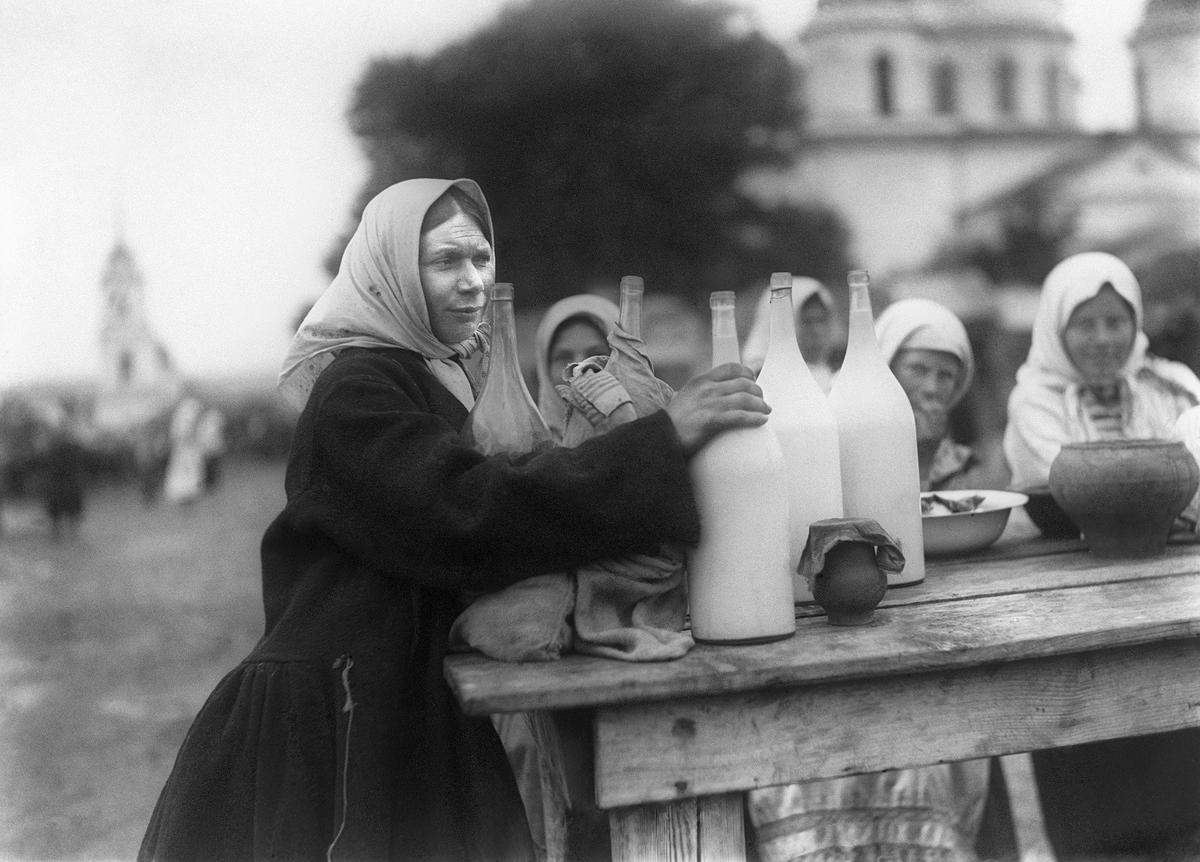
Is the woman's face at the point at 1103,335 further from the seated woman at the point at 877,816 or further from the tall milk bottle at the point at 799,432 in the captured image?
the tall milk bottle at the point at 799,432

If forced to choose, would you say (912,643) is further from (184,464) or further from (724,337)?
(184,464)

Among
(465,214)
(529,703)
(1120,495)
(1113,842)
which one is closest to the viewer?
(529,703)

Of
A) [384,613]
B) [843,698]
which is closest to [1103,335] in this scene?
[843,698]

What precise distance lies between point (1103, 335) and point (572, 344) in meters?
1.58

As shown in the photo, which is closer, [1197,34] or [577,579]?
[577,579]

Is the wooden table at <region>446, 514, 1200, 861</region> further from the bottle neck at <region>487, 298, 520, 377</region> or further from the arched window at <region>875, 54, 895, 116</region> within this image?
the arched window at <region>875, 54, 895, 116</region>

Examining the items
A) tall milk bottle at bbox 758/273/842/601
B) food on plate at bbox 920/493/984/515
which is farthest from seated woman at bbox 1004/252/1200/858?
tall milk bottle at bbox 758/273/842/601

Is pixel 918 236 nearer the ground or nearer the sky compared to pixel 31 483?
nearer the sky

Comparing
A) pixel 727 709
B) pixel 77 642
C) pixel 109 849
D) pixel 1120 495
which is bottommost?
pixel 109 849

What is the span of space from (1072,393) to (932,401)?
408mm

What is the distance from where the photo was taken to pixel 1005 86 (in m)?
4.99

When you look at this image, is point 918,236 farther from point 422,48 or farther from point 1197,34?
point 422,48

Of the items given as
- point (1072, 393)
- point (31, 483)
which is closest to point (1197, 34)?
point (1072, 393)

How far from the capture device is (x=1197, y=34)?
4.54 metres
